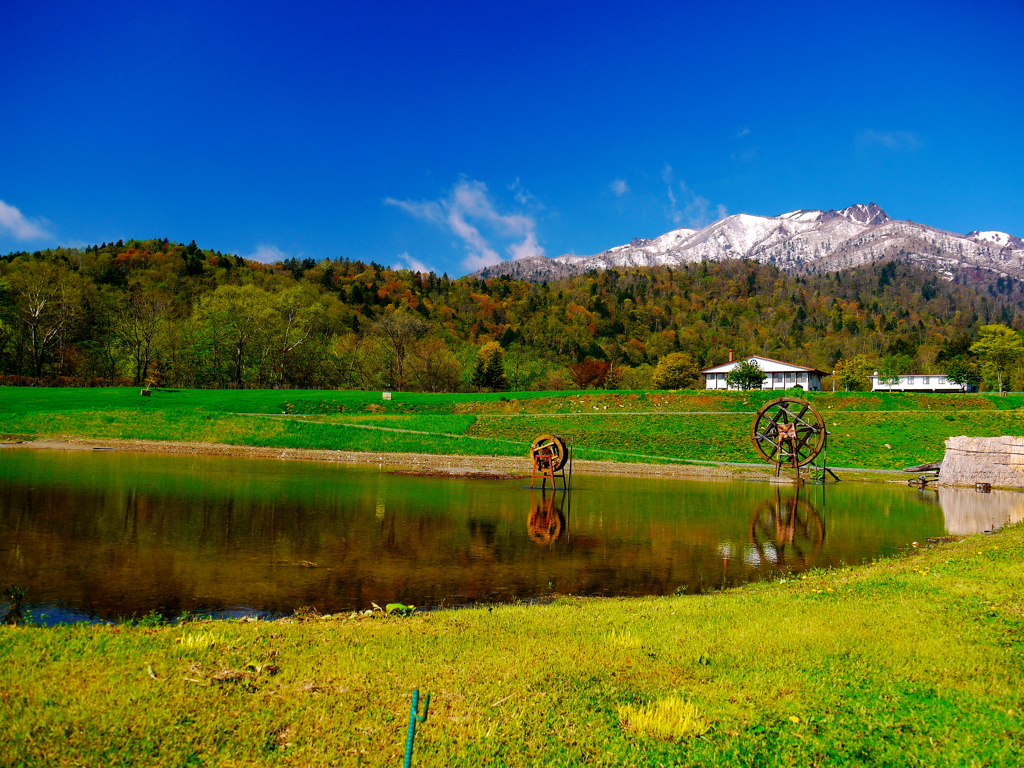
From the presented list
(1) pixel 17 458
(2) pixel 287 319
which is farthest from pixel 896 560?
(2) pixel 287 319

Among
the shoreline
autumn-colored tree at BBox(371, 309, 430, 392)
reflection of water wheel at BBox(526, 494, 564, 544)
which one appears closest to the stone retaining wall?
the shoreline

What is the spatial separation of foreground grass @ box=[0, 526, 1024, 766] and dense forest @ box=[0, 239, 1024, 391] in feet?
253

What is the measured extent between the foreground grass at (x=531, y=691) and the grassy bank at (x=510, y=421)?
3310 centimetres

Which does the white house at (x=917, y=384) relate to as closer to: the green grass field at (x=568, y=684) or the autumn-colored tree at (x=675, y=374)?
the autumn-colored tree at (x=675, y=374)

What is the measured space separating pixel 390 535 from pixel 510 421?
3652 cm

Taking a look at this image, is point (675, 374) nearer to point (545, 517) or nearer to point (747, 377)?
point (747, 377)

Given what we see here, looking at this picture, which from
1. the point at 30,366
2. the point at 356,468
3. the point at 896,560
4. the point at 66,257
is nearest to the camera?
the point at 896,560

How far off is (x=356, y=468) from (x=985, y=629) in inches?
1199

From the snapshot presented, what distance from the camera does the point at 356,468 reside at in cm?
3481

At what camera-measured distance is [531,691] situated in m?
6.05

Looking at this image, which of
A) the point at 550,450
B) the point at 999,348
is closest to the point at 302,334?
the point at 550,450

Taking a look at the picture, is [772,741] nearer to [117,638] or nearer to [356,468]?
[117,638]

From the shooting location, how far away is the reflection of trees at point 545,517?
58.8ft

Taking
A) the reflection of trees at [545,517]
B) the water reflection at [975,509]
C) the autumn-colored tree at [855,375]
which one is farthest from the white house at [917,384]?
the reflection of trees at [545,517]
